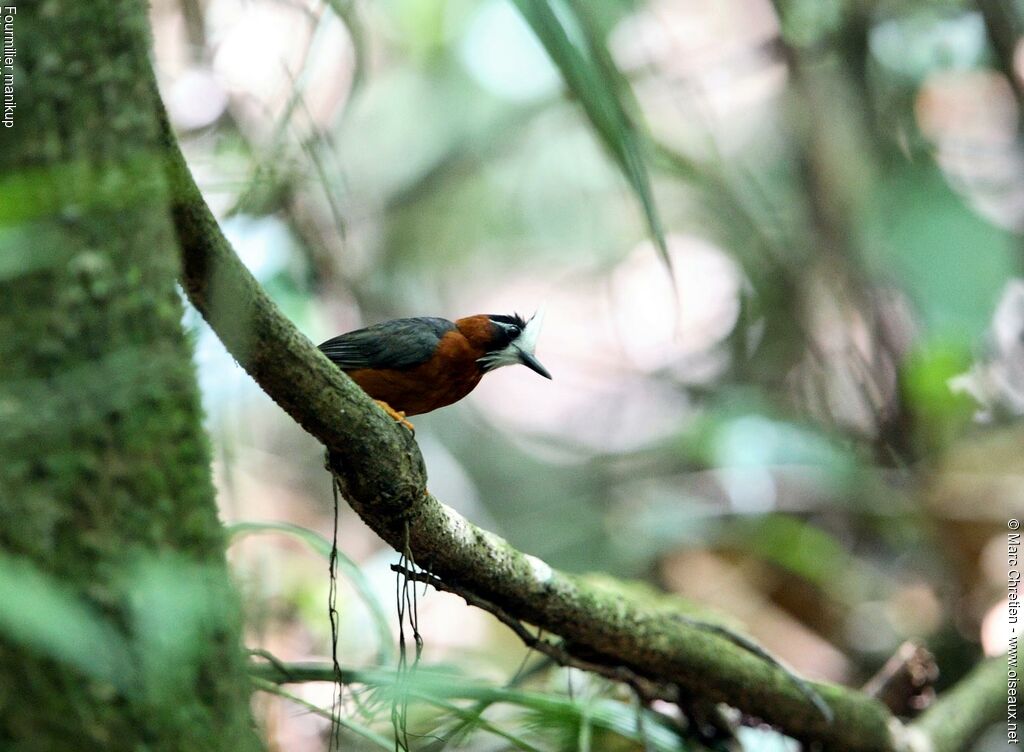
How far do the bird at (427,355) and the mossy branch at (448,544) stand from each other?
0.93 m

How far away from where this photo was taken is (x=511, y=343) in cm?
394

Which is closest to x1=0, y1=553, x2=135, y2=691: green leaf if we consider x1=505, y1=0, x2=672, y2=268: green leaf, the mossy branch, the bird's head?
the mossy branch

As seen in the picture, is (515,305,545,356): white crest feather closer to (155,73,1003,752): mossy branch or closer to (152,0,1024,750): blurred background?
(152,0,1024,750): blurred background

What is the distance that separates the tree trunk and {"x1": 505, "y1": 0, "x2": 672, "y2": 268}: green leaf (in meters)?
0.59

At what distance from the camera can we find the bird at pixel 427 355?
3.63 m

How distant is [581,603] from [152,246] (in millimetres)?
1715

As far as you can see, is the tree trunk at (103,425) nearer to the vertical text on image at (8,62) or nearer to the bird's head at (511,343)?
the vertical text on image at (8,62)

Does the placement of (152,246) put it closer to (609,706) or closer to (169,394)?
(169,394)

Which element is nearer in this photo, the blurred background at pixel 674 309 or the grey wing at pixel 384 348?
the grey wing at pixel 384 348

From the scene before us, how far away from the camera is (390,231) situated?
28.3ft

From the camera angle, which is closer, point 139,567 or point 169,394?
point 139,567

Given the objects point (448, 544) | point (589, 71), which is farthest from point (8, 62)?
point (448, 544)

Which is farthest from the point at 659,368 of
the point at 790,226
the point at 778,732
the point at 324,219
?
the point at 778,732

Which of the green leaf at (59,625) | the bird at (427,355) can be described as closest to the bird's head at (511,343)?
the bird at (427,355)
